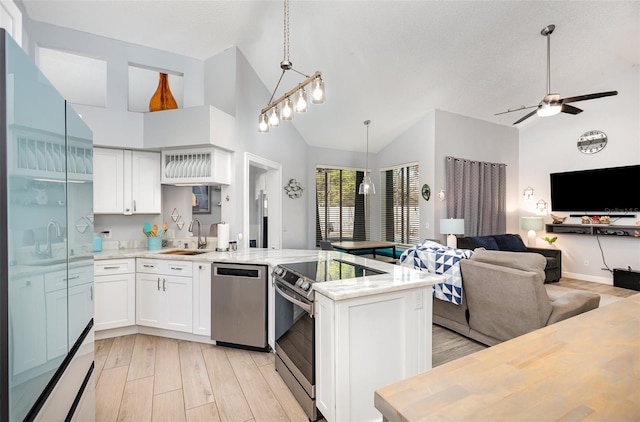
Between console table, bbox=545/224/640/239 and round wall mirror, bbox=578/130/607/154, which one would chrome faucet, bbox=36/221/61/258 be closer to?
console table, bbox=545/224/640/239

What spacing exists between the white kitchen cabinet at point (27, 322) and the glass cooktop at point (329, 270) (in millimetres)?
1330

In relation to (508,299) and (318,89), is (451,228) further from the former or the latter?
(318,89)

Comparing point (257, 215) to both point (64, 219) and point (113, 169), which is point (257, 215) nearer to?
point (113, 169)

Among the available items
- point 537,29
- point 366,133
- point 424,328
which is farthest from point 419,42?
point 424,328

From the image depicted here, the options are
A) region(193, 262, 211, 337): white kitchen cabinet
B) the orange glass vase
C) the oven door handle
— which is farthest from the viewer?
the orange glass vase

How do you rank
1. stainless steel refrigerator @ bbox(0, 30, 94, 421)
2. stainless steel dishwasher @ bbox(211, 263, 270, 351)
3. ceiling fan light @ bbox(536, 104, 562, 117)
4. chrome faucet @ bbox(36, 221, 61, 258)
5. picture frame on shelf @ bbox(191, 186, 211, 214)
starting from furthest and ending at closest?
picture frame on shelf @ bbox(191, 186, 211, 214) → ceiling fan light @ bbox(536, 104, 562, 117) → stainless steel dishwasher @ bbox(211, 263, 270, 351) → chrome faucet @ bbox(36, 221, 61, 258) → stainless steel refrigerator @ bbox(0, 30, 94, 421)

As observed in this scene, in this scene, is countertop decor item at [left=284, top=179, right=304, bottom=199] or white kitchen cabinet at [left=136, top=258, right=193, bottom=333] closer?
white kitchen cabinet at [left=136, top=258, right=193, bottom=333]

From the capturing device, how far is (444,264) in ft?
10.3

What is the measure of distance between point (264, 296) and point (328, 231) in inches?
154

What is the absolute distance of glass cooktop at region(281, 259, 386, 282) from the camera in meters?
2.07

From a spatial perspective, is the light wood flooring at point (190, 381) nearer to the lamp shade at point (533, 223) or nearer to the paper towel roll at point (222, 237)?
the paper towel roll at point (222, 237)

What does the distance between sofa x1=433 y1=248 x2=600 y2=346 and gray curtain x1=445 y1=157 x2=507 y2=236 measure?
2976 millimetres

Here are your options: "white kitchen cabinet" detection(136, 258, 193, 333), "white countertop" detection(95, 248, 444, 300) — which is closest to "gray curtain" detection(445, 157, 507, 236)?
"white countertop" detection(95, 248, 444, 300)

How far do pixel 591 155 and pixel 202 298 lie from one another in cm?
732
